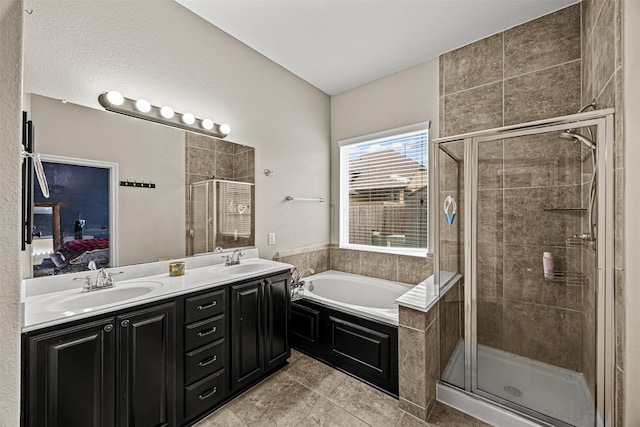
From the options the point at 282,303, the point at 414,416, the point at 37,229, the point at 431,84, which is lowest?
the point at 414,416

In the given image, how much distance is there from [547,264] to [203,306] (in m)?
2.19

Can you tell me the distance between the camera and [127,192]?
1786mm

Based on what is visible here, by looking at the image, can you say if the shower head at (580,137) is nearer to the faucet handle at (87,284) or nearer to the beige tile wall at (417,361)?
the beige tile wall at (417,361)

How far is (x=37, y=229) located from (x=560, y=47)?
376 cm

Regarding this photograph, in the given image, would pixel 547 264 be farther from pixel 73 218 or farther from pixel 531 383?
pixel 73 218

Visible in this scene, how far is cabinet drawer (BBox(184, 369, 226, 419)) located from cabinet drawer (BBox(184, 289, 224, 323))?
0.40m

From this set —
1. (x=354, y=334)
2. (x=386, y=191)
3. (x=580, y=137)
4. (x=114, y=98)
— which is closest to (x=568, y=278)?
(x=580, y=137)

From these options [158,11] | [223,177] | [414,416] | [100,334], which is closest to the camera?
[100,334]

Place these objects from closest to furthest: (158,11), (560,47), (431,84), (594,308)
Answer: (594,308)
(158,11)
(560,47)
(431,84)

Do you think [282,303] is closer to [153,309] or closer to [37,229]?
[153,309]

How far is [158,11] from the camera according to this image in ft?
6.31

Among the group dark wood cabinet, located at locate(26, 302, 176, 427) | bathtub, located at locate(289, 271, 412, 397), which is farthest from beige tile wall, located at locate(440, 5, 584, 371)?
dark wood cabinet, located at locate(26, 302, 176, 427)

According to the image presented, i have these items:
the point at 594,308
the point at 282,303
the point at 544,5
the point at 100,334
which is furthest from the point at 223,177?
the point at 544,5

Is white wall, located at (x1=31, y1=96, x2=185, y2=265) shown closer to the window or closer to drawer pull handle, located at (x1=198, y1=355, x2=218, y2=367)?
drawer pull handle, located at (x1=198, y1=355, x2=218, y2=367)
